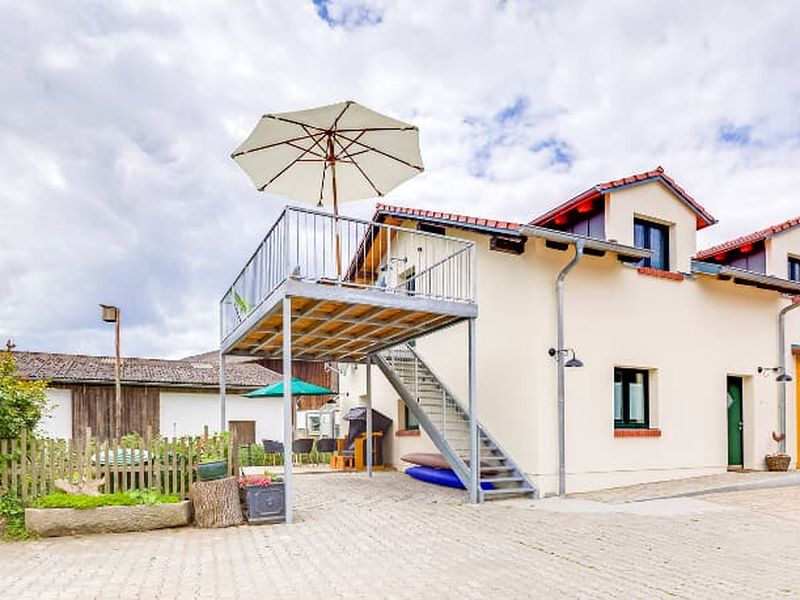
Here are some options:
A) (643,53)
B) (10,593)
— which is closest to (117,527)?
(10,593)

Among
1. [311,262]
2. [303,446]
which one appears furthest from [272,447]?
[311,262]

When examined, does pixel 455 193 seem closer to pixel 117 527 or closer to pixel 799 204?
pixel 799 204

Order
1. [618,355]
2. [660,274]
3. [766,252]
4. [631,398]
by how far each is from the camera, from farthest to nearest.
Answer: [766,252] < [660,274] < [631,398] < [618,355]

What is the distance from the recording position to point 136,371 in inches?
861

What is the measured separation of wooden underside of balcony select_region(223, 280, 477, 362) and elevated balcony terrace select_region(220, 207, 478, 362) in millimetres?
14

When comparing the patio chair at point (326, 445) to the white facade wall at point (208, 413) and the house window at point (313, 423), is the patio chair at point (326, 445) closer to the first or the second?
the white facade wall at point (208, 413)

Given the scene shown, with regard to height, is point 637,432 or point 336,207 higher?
point 336,207

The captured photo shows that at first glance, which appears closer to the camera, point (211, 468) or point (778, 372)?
point (211, 468)

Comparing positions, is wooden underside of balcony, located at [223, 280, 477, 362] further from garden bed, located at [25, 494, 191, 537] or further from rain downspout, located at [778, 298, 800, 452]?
rain downspout, located at [778, 298, 800, 452]

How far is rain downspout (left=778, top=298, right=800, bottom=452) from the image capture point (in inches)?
535

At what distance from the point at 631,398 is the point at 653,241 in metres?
3.08

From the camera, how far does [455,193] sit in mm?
17594

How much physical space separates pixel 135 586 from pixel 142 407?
1638cm

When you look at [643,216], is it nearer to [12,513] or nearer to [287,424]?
[287,424]
